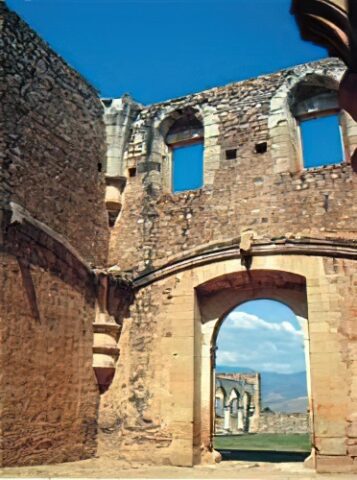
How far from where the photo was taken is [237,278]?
8.91 m

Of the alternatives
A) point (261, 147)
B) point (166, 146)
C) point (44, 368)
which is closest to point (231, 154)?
point (261, 147)

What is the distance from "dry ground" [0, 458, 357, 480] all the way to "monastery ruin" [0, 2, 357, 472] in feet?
1.12

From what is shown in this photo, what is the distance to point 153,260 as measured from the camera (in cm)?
947

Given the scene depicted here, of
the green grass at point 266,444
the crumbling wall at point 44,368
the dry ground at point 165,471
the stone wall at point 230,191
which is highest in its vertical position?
the stone wall at point 230,191

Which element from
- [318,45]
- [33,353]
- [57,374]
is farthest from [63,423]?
[318,45]

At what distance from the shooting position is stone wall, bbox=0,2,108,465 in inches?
289

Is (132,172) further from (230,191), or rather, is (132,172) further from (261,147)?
(261,147)

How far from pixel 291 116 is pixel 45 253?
195 inches

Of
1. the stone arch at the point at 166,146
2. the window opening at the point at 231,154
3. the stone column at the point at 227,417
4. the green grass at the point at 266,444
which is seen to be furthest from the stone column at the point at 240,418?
the window opening at the point at 231,154

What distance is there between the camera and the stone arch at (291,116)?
902cm

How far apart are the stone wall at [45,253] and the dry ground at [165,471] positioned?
42 centimetres

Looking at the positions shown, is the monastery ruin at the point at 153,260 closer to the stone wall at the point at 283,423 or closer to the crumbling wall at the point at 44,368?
the crumbling wall at the point at 44,368

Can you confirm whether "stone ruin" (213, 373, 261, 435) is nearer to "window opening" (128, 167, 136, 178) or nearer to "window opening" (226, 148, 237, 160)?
"window opening" (128, 167, 136, 178)

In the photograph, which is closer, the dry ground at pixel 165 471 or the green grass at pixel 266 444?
the dry ground at pixel 165 471
